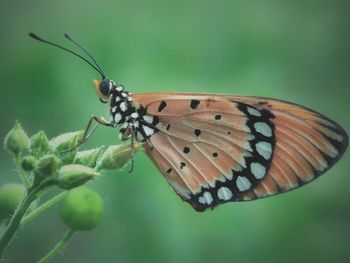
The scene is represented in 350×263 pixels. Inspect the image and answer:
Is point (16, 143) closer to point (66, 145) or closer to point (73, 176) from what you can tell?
point (66, 145)

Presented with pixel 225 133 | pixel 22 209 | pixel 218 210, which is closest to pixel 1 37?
pixel 218 210

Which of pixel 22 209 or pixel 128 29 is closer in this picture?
pixel 22 209

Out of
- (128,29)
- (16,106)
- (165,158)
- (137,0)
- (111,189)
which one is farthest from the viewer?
(137,0)

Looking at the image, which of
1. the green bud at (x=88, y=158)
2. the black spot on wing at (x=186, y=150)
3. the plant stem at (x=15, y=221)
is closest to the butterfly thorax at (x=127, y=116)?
the black spot on wing at (x=186, y=150)

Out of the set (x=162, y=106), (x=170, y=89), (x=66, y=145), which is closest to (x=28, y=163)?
(x=66, y=145)

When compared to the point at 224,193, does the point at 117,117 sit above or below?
above

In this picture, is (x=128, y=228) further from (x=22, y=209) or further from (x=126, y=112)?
(x=22, y=209)
